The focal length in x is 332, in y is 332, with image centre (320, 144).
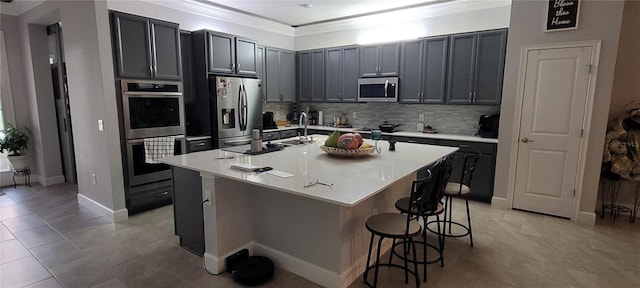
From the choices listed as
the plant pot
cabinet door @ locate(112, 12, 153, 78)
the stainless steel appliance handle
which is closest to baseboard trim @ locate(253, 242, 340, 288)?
cabinet door @ locate(112, 12, 153, 78)

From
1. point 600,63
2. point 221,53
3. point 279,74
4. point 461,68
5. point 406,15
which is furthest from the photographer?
point 279,74

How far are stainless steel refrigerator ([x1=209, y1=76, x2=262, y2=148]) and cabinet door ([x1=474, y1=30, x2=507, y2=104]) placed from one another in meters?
3.13

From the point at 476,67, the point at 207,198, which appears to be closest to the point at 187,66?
the point at 207,198

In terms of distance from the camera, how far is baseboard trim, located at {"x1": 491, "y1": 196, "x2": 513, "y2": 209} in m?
4.08

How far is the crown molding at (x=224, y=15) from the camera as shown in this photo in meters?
4.55

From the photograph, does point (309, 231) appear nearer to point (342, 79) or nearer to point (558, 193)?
point (558, 193)

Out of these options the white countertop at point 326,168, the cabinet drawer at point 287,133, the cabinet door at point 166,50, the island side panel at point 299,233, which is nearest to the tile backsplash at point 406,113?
the cabinet drawer at point 287,133

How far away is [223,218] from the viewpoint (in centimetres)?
254

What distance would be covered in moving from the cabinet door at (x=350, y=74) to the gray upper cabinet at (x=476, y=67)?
1.52m

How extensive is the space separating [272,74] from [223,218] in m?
3.72

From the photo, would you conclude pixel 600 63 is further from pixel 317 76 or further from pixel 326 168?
pixel 317 76

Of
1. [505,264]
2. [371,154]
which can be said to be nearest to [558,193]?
[505,264]

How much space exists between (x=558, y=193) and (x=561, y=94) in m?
1.12

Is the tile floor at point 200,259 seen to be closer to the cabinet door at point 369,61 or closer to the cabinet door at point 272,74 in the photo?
the cabinet door at point 369,61
